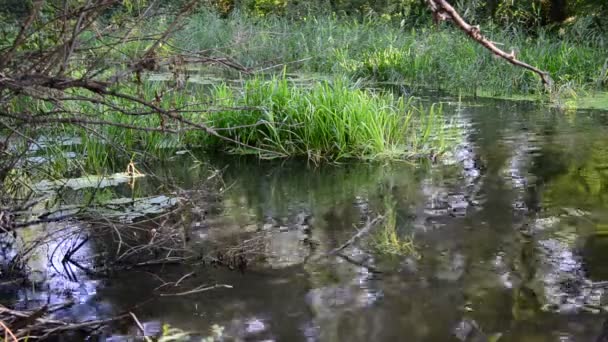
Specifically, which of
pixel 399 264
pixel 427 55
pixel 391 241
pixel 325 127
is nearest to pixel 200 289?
pixel 399 264

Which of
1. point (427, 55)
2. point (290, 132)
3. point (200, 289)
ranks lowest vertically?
point (200, 289)

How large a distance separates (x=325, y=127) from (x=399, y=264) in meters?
2.39

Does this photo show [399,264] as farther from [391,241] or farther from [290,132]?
[290,132]

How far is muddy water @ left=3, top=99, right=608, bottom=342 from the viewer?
2.62 metres

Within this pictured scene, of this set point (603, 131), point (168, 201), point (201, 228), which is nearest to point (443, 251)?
point (201, 228)

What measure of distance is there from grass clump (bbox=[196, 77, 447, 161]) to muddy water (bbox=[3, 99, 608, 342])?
0.39m

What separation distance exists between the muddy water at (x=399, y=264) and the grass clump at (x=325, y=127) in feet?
1.27

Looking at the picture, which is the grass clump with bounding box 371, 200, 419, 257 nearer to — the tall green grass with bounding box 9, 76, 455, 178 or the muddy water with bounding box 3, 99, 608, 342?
the muddy water with bounding box 3, 99, 608, 342

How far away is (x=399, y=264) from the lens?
10.3ft

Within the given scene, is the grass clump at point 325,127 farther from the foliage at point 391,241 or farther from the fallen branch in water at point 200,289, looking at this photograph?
the fallen branch in water at point 200,289

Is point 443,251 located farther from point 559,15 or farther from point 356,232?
point 559,15

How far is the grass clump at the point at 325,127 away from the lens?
5371 mm

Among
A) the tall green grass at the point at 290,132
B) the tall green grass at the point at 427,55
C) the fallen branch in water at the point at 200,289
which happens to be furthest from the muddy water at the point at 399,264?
the tall green grass at the point at 427,55

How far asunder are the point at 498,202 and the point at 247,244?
152 cm
